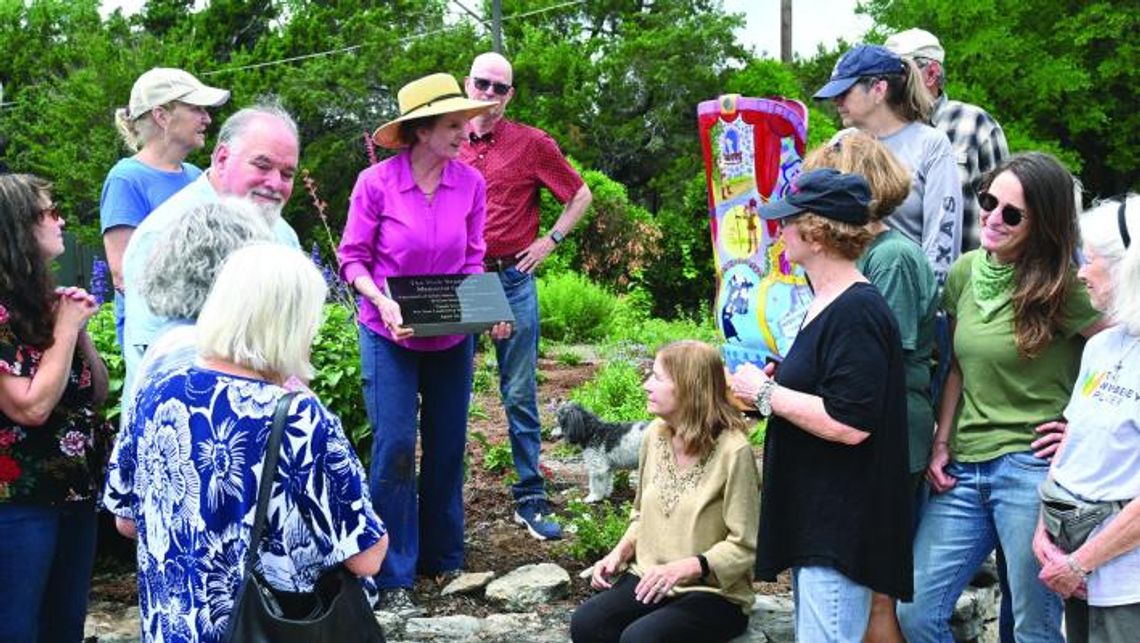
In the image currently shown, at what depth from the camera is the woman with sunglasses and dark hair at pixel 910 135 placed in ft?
15.1

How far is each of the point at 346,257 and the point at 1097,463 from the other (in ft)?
10.0

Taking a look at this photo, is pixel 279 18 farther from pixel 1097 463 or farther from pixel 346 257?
pixel 1097 463

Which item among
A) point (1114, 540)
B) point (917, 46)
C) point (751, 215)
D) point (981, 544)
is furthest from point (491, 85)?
point (1114, 540)

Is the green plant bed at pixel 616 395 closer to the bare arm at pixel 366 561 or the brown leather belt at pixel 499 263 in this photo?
the brown leather belt at pixel 499 263

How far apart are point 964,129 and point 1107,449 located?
222cm

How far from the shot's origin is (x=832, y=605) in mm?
3551

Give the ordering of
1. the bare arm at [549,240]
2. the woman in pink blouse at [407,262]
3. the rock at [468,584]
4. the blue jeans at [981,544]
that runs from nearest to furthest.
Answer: the blue jeans at [981,544] < the woman in pink blouse at [407,262] < the rock at [468,584] < the bare arm at [549,240]

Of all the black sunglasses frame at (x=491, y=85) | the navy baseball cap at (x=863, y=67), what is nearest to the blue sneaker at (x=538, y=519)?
the black sunglasses frame at (x=491, y=85)

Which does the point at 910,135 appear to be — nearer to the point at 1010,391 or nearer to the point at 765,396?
the point at 1010,391

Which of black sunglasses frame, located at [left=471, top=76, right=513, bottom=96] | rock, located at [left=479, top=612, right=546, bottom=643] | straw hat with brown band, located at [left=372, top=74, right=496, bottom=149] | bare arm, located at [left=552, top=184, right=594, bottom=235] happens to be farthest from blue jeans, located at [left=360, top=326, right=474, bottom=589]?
black sunglasses frame, located at [left=471, top=76, right=513, bottom=96]

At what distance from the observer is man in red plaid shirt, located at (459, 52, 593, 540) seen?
618 centimetres

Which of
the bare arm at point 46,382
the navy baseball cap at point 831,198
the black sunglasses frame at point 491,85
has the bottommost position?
the bare arm at point 46,382

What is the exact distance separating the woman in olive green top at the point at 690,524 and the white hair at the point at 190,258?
165 cm

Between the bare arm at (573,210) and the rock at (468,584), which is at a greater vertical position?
the bare arm at (573,210)
